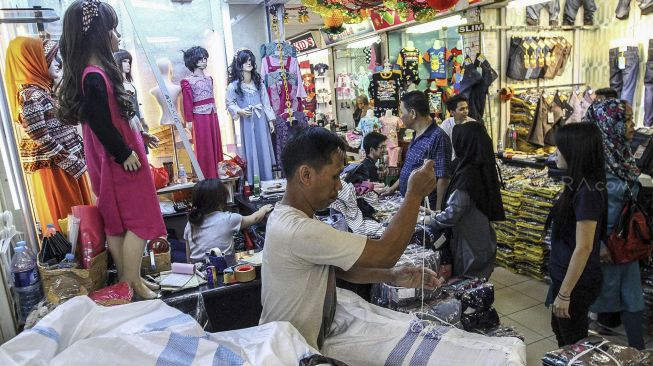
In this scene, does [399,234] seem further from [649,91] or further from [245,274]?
[649,91]

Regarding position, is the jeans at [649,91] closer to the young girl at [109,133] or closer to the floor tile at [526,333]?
the floor tile at [526,333]

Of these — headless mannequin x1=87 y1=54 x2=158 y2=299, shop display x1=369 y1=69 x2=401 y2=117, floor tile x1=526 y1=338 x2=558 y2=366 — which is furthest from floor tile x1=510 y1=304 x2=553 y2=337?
shop display x1=369 y1=69 x2=401 y2=117

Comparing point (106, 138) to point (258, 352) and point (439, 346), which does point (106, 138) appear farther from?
point (439, 346)

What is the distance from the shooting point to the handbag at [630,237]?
8.96ft

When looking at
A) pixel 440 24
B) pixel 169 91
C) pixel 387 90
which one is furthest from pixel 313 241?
pixel 440 24

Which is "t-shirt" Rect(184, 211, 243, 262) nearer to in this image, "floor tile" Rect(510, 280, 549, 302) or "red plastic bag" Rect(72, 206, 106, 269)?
"red plastic bag" Rect(72, 206, 106, 269)

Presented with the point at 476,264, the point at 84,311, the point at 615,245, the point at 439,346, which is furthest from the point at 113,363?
the point at 615,245

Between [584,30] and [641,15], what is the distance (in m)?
0.88

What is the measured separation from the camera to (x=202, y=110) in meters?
5.62

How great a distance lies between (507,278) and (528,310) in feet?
2.51

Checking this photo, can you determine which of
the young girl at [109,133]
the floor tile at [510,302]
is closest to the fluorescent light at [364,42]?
the floor tile at [510,302]

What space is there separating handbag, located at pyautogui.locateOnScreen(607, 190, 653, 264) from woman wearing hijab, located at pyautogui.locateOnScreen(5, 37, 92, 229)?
3.51m

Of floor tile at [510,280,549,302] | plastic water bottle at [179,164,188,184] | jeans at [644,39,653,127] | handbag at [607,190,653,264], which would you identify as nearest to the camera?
handbag at [607,190,653,264]

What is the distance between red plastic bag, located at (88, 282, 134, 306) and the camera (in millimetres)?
2143
